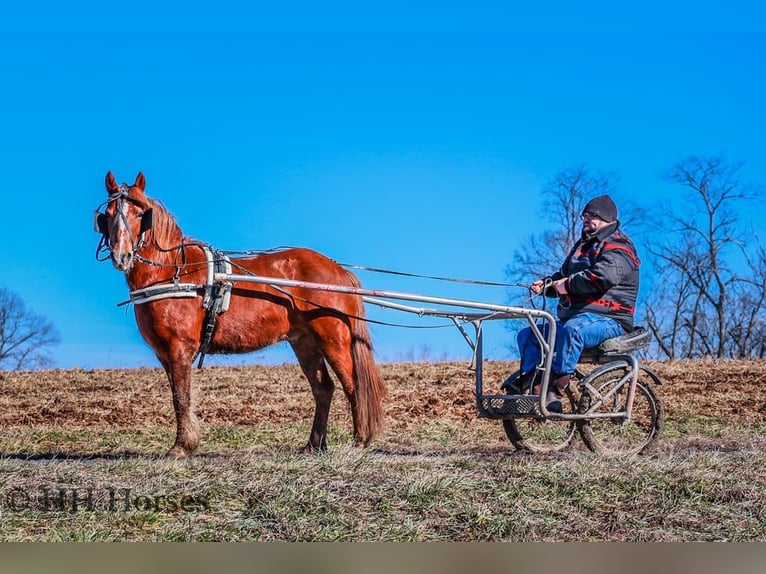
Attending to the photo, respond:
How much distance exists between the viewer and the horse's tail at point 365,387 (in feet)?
27.7

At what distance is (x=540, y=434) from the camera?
10.0m

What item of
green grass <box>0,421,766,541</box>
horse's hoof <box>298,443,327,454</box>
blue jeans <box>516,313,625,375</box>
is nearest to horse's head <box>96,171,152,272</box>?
green grass <box>0,421,766,541</box>

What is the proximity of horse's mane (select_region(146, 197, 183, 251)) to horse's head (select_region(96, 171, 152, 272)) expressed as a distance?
12cm

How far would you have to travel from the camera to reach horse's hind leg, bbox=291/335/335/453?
8625mm

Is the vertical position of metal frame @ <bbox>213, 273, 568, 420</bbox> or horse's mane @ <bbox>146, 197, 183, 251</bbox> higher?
horse's mane @ <bbox>146, 197, 183, 251</bbox>

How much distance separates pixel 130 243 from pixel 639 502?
4.74 m

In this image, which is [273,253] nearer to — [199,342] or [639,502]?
[199,342]

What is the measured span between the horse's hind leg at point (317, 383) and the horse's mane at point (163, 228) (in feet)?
4.96

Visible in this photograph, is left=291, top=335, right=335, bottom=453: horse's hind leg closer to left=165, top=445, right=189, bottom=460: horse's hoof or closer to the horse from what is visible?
the horse

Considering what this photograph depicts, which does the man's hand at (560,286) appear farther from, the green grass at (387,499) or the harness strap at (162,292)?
the harness strap at (162,292)

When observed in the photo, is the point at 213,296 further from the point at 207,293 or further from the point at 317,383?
the point at 317,383

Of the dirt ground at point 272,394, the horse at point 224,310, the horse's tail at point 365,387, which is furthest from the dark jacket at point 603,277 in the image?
the dirt ground at point 272,394

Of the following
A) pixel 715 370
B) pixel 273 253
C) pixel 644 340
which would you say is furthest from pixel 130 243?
pixel 715 370

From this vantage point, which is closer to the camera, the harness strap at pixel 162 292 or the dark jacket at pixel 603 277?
the dark jacket at pixel 603 277
